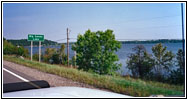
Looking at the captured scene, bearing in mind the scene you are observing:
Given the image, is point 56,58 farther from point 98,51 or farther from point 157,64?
point 157,64

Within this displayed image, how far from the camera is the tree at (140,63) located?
9.92 feet

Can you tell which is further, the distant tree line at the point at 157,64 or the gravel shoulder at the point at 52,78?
the gravel shoulder at the point at 52,78

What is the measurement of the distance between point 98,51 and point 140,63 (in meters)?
0.55

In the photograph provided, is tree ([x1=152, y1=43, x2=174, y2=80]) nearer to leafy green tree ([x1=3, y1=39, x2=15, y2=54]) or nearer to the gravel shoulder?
the gravel shoulder

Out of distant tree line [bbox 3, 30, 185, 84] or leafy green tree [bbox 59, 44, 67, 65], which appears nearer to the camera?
distant tree line [bbox 3, 30, 185, 84]

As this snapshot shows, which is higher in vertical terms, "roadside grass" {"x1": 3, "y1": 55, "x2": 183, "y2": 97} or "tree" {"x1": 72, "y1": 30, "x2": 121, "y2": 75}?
"tree" {"x1": 72, "y1": 30, "x2": 121, "y2": 75}

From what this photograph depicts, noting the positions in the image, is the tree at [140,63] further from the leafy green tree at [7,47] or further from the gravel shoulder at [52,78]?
the leafy green tree at [7,47]

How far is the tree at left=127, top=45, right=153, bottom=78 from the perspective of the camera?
3.02m

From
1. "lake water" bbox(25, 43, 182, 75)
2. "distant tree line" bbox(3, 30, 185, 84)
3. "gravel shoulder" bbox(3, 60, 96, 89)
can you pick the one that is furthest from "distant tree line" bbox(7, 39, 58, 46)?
"gravel shoulder" bbox(3, 60, 96, 89)

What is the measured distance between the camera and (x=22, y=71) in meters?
3.96

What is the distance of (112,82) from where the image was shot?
10.3 feet

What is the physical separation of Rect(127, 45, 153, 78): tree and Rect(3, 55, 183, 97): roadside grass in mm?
101

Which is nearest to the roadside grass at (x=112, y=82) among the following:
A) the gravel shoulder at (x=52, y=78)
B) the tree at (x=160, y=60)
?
the gravel shoulder at (x=52, y=78)

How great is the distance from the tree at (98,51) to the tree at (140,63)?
18cm
